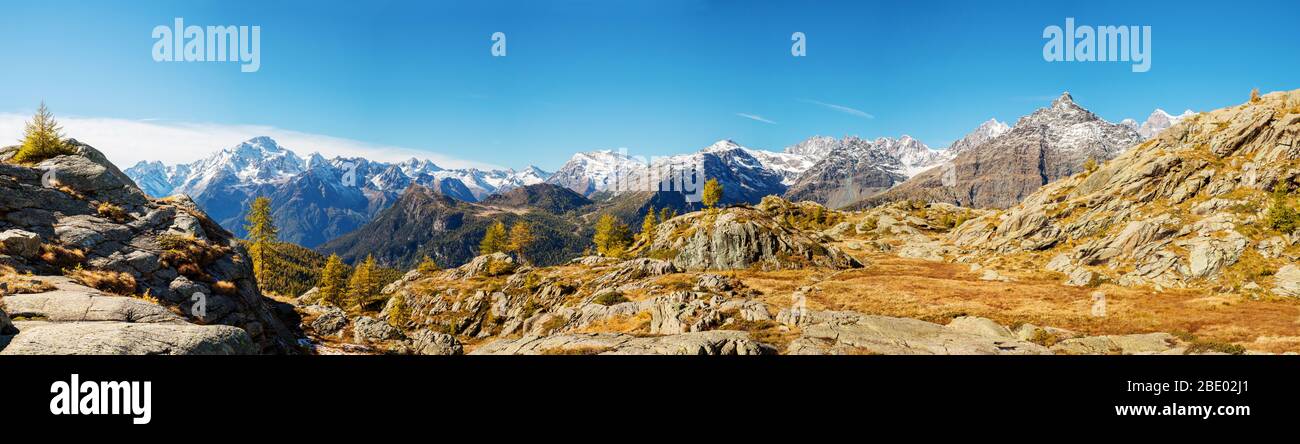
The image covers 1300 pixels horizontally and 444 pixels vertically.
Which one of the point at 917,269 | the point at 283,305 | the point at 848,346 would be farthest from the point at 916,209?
the point at 283,305

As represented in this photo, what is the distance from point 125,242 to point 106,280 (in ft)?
17.6

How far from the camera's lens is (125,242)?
2608 centimetres

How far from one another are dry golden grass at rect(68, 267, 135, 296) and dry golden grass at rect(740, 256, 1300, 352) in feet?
144

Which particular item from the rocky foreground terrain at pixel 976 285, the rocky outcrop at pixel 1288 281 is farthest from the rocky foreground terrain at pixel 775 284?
the rocky foreground terrain at pixel 976 285

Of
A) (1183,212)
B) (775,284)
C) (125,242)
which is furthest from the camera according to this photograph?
(1183,212)

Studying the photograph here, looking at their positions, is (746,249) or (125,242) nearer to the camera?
(125,242)

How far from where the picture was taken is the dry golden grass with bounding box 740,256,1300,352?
30156 millimetres

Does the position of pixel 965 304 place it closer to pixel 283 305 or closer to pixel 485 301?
pixel 485 301

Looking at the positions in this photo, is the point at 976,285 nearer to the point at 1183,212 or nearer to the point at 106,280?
the point at 1183,212

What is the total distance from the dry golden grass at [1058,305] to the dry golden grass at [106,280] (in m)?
43.7

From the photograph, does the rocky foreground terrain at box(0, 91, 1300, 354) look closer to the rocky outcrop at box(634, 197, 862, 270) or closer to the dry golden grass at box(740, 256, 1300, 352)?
the dry golden grass at box(740, 256, 1300, 352)

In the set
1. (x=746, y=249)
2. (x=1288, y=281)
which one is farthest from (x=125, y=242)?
(x=1288, y=281)

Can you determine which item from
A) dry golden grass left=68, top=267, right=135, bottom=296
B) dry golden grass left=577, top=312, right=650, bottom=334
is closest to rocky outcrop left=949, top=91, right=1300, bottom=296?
dry golden grass left=577, top=312, right=650, bottom=334
